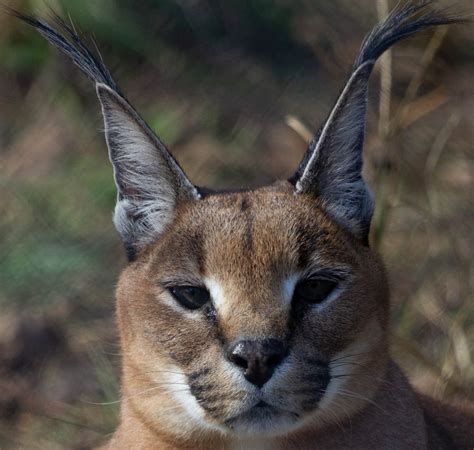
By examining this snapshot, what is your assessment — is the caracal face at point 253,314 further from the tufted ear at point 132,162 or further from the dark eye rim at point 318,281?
the tufted ear at point 132,162

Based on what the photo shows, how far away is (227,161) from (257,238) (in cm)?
429

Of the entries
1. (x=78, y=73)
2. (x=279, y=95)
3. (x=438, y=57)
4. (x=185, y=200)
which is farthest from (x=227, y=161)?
(x=185, y=200)

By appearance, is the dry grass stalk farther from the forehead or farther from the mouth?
the mouth

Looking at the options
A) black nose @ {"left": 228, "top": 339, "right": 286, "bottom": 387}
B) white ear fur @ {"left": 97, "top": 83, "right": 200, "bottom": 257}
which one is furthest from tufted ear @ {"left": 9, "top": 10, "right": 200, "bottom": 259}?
black nose @ {"left": 228, "top": 339, "right": 286, "bottom": 387}

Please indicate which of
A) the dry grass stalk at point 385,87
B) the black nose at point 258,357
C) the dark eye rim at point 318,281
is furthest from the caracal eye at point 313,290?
the dry grass stalk at point 385,87

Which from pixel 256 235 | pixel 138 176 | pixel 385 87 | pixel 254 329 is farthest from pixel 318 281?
pixel 385 87

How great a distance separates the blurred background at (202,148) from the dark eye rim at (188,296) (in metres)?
2.47

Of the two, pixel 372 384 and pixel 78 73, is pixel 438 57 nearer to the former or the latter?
pixel 78 73

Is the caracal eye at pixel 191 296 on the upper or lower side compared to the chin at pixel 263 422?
upper

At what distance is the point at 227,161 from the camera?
8.48 metres

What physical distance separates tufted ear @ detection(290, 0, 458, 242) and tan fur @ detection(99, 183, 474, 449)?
9 cm

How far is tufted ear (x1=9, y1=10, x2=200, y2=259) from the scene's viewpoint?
4.55m

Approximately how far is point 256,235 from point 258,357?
1.86 feet

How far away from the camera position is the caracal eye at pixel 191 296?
419cm
